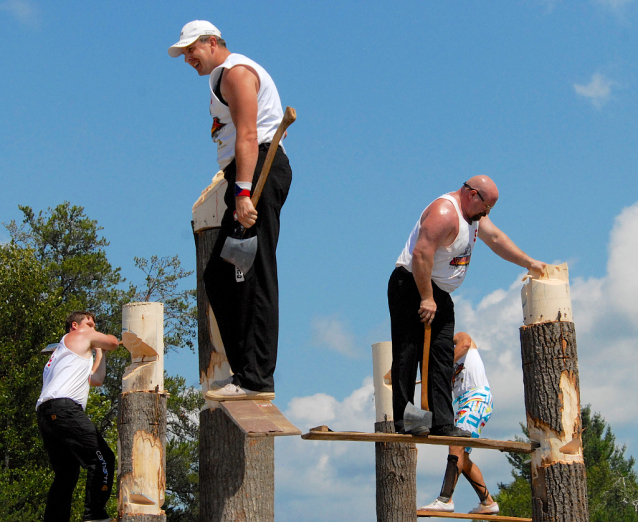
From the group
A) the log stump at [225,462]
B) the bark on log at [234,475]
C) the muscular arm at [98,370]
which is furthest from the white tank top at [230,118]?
the muscular arm at [98,370]

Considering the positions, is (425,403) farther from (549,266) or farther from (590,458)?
(590,458)

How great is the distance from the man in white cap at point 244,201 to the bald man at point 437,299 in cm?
162

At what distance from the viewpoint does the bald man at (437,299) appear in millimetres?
5613

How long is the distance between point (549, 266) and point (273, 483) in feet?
9.61

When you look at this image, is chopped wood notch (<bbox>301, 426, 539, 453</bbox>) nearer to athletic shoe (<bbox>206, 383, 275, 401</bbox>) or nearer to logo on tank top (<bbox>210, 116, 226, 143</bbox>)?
athletic shoe (<bbox>206, 383, 275, 401</bbox>)

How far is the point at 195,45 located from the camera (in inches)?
172

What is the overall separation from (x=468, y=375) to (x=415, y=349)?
81.9 inches

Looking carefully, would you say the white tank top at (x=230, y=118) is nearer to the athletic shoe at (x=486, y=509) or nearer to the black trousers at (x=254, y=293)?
the black trousers at (x=254, y=293)

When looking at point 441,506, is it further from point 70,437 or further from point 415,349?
point 70,437

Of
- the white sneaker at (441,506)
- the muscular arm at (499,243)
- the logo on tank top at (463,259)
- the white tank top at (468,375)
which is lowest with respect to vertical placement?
the white sneaker at (441,506)

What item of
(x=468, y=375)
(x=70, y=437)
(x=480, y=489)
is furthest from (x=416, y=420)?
(x=480, y=489)

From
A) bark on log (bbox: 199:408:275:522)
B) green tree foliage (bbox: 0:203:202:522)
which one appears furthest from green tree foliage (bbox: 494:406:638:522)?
bark on log (bbox: 199:408:275:522)

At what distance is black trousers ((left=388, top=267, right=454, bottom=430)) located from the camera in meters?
5.68

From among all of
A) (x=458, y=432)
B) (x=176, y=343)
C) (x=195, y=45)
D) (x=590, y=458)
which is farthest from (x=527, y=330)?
(x=590, y=458)
